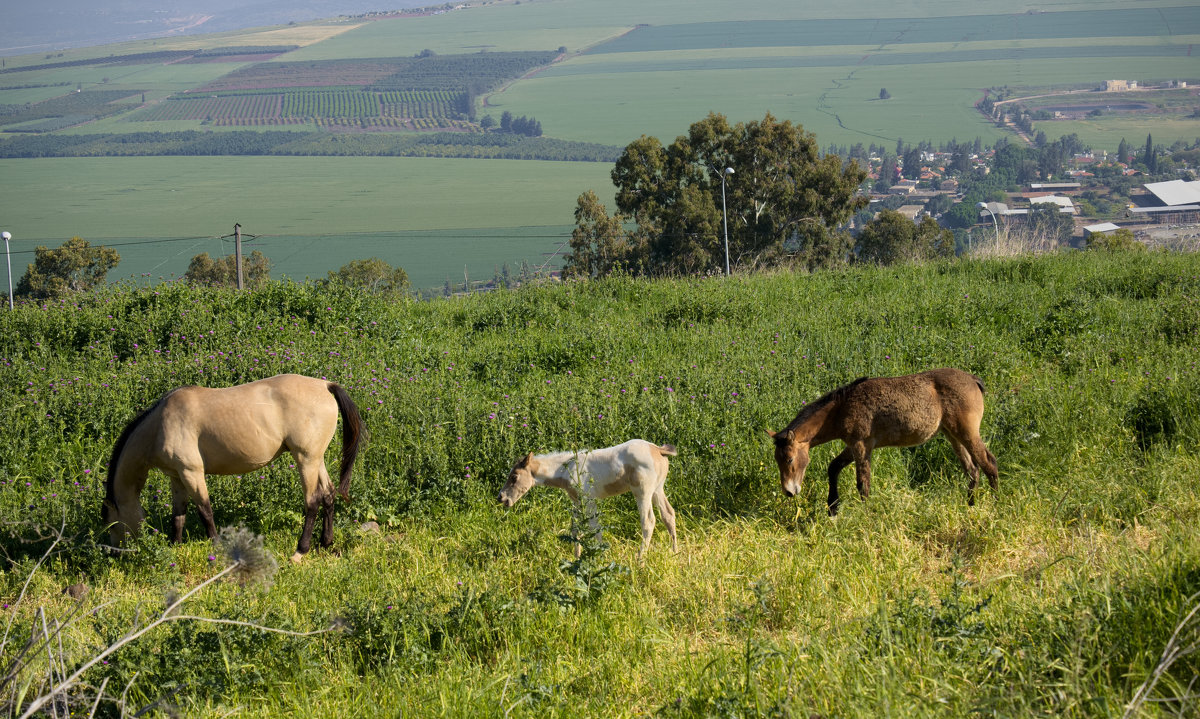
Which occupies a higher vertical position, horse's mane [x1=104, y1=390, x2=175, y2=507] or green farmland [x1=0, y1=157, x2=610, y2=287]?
horse's mane [x1=104, y1=390, x2=175, y2=507]

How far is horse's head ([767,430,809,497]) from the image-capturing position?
7086 millimetres

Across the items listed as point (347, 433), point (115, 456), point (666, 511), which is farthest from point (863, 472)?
point (115, 456)

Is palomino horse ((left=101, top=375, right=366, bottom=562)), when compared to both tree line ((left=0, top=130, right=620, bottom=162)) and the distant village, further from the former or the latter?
tree line ((left=0, top=130, right=620, bottom=162))

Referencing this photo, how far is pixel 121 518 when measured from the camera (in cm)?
799

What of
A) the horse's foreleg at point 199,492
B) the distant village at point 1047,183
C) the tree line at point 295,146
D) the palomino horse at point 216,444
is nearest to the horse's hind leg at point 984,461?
the palomino horse at point 216,444

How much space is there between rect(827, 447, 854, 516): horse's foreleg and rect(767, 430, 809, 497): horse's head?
45 centimetres

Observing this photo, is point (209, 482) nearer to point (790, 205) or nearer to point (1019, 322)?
point (1019, 322)

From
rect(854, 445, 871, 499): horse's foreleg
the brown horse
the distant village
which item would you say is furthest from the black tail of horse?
the distant village

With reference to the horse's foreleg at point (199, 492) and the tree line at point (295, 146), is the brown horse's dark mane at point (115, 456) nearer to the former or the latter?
the horse's foreleg at point (199, 492)

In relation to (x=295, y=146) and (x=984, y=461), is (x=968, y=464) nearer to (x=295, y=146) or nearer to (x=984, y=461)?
(x=984, y=461)

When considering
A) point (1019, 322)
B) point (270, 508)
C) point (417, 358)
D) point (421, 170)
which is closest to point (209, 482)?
point (270, 508)

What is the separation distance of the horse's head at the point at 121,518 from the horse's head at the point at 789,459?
17.7 feet

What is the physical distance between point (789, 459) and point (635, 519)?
1.53 metres

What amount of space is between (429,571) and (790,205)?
34.9 m
